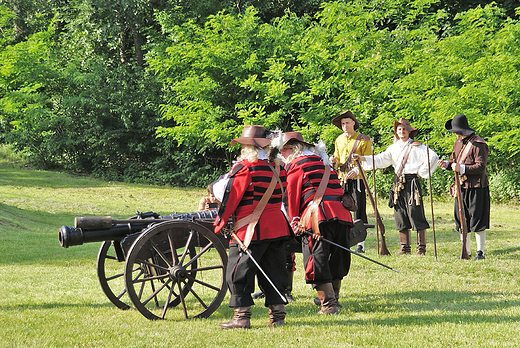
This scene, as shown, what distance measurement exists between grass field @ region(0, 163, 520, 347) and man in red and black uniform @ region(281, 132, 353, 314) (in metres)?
0.34

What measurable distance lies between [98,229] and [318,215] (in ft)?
6.90

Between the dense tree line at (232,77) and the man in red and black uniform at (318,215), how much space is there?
977cm

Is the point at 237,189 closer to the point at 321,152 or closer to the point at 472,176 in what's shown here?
the point at 321,152

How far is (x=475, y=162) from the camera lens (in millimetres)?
8031

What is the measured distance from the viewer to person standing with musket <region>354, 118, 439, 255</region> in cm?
844

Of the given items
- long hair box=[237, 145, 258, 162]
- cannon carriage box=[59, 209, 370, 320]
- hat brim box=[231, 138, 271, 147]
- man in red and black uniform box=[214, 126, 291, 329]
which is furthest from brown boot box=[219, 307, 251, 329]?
hat brim box=[231, 138, 271, 147]

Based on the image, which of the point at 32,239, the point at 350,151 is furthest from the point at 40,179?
the point at 350,151

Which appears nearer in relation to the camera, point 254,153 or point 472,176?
point 254,153

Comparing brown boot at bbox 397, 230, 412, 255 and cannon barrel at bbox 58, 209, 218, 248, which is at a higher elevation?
cannon barrel at bbox 58, 209, 218, 248

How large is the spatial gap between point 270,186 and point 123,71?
21.3 meters

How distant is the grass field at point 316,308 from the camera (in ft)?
14.7

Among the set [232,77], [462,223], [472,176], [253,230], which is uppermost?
[232,77]

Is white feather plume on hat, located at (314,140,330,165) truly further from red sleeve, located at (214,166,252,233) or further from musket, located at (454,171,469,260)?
musket, located at (454,171,469,260)

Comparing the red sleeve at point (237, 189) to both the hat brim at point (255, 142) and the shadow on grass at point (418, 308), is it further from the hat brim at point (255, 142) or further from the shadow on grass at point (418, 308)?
the shadow on grass at point (418, 308)
